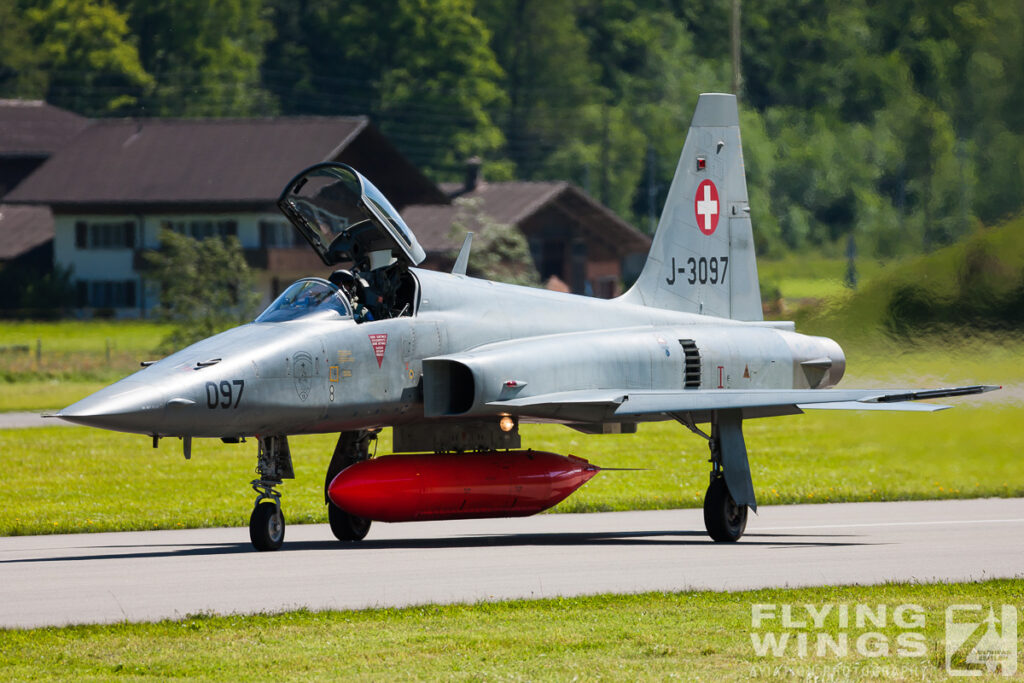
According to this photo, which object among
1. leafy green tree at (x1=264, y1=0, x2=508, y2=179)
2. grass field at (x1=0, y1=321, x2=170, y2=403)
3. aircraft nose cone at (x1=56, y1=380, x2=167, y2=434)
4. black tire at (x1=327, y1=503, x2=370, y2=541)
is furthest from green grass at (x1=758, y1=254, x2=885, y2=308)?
leafy green tree at (x1=264, y1=0, x2=508, y2=179)

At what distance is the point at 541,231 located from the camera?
7181cm

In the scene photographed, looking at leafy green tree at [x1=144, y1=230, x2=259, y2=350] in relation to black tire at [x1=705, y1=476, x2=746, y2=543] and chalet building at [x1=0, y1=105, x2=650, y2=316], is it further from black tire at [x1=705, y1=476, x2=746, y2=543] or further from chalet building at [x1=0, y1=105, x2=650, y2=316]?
black tire at [x1=705, y1=476, x2=746, y2=543]

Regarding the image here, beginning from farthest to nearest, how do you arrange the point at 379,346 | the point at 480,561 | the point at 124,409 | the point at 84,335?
1. the point at 84,335
2. the point at 379,346
3. the point at 480,561
4. the point at 124,409

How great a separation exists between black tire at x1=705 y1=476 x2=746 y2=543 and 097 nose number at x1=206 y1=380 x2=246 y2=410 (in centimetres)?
496

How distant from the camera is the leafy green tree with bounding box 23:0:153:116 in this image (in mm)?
89625

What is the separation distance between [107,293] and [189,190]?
21.4ft

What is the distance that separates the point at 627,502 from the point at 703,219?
362 centimetres

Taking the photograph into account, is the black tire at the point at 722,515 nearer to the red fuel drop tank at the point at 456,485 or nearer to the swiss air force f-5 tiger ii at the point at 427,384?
the swiss air force f-5 tiger ii at the point at 427,384

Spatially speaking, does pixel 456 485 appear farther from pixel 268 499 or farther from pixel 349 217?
pixel 349 217

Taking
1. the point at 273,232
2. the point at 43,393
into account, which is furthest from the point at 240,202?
the point at 43,393

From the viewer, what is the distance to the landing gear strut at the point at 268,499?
14969 mm

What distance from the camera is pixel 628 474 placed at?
24.1m

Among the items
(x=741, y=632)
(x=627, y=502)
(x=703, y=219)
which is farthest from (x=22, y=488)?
(x=741, y=632)

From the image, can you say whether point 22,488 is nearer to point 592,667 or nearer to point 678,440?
point 678,440
